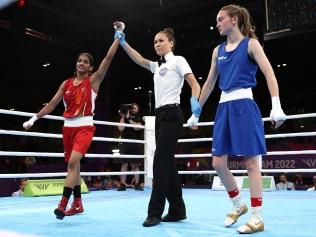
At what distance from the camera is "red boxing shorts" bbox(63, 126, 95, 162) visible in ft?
9.33

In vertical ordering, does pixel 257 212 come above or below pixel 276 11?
below

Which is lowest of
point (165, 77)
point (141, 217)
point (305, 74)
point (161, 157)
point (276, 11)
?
point (141, 217)

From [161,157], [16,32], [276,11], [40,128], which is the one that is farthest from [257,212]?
[40,128]

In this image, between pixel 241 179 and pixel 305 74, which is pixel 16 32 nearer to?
pixel 241 179

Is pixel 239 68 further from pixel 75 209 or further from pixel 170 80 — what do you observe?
pixel 75 209

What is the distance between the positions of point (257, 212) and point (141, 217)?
88 cm

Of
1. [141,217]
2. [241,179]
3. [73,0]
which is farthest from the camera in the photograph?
[73,0]

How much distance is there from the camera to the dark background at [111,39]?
27.4 ft

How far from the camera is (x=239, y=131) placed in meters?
2.19

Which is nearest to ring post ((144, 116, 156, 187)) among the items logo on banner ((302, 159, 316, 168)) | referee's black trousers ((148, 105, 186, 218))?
referee's black trousers ((148, 105, 186, 218))

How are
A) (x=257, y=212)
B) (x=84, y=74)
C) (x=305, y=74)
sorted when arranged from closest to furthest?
(x=257, y=212) < (x=84, y=74) < (x=305, y=74)

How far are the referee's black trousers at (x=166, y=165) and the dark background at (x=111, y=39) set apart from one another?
346 centimetres

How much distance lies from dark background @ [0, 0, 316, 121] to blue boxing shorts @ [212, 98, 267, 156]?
11.5 ft

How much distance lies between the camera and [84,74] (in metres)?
3.10
